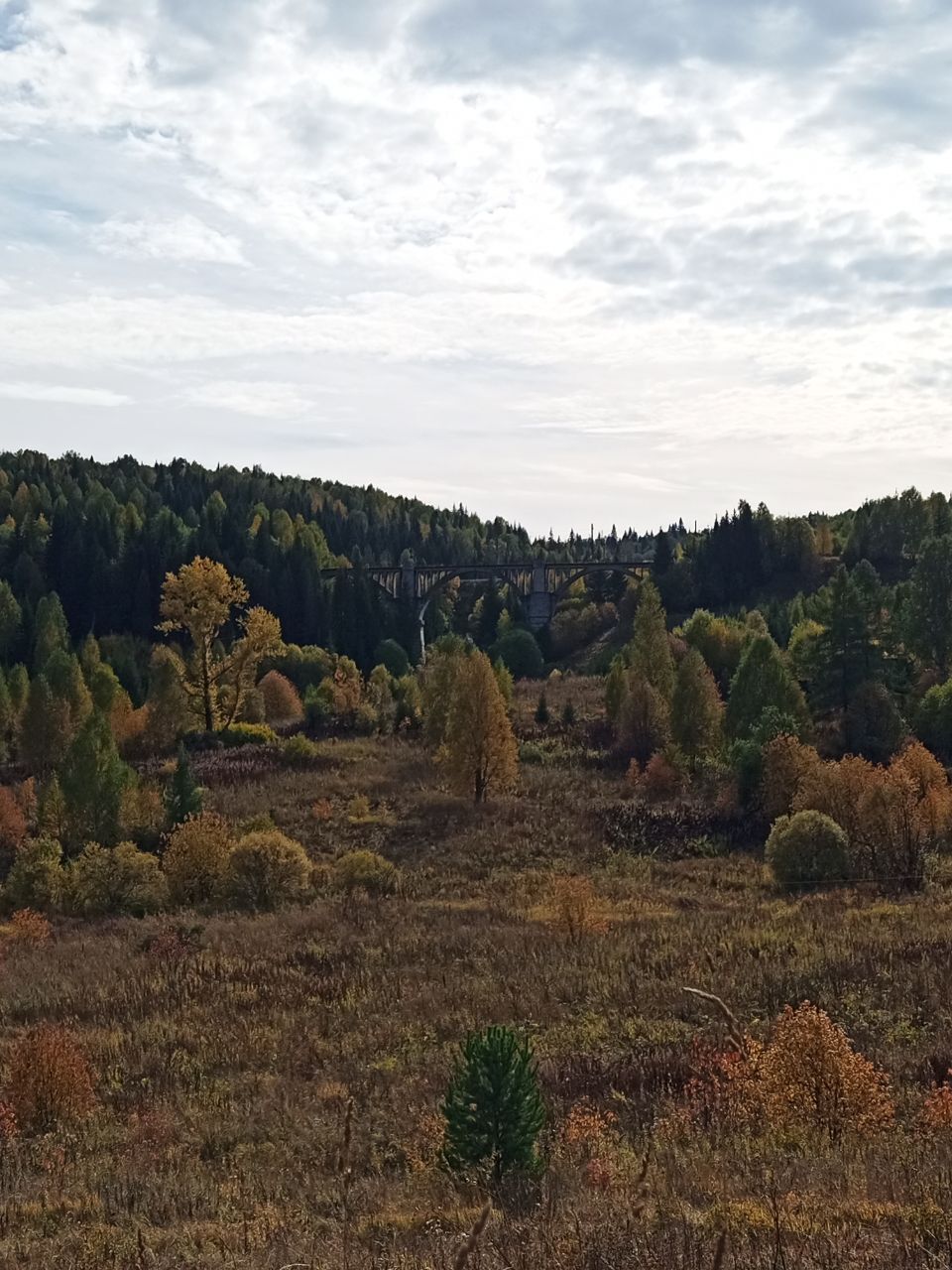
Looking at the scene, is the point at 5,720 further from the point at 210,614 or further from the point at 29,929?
the point at 29,929

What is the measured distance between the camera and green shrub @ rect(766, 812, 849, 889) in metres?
39.1

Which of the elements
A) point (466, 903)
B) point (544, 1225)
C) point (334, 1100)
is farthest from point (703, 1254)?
point (466, 903)

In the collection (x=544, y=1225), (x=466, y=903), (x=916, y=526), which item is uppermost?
(x=916, y=526)

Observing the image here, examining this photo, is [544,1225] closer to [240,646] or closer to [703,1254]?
[703,1254]

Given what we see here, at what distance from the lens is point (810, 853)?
129ft

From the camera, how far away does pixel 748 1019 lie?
23250 millimetres

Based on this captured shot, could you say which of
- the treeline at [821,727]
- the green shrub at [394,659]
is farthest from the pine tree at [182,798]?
the green shrub at [394,659]

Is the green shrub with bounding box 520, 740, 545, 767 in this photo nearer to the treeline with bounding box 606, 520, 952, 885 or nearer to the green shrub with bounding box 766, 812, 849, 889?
the treeline with bounding box 606, 520, 952, 885

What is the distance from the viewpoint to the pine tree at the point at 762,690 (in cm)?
5391

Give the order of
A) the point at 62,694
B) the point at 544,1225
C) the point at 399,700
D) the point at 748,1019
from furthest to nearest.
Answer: the point at 399,700
the point at 62,694
the point at 748,1019
the point at 544,1225

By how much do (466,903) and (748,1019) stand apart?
17.1 m

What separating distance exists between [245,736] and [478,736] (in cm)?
2013

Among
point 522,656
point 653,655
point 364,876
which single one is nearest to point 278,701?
point 653,655

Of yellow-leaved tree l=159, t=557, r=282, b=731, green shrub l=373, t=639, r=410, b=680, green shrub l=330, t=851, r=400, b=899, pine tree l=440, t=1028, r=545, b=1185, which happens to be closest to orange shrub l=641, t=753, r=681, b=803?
green shrub l=330, t=851, r=400, b=899
